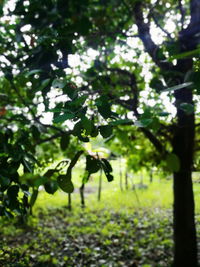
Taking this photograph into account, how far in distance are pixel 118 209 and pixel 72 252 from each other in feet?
10.7

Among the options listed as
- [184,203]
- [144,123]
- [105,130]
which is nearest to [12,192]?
[105,130]

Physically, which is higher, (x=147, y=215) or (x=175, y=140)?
(x=175, y=140)

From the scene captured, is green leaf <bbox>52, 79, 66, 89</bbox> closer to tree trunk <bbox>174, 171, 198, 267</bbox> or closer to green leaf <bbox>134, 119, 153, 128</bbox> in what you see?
green leaf <bbox>134, 119, 153, 128</bbox>

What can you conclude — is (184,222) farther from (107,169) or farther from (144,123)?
(144,123)

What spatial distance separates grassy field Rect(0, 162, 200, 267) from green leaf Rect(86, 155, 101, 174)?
0.79 m

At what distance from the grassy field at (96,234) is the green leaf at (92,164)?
79 centimetres

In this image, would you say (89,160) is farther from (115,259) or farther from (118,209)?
(118,209)

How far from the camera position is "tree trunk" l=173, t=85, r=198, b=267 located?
9.30ft

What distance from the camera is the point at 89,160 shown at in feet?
2.68

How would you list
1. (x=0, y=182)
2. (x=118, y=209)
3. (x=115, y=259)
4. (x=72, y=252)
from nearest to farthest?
1. (x=0, y=182)
2. (x=115, y=259)
3. (x=72, y=252)
4. (x=118, y=209)

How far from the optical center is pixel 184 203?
9.39ft

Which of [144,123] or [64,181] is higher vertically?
[144,123]

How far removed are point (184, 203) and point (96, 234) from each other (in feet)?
8.26

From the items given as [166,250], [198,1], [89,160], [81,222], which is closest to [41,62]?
[89,160]
